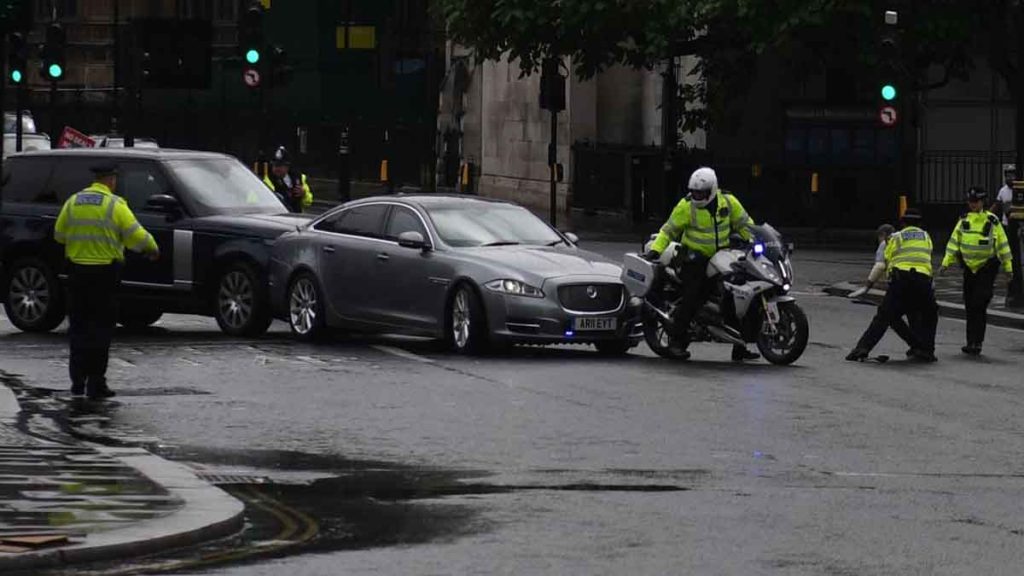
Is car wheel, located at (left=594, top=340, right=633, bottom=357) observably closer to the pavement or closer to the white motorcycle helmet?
the white motorcycle helmet

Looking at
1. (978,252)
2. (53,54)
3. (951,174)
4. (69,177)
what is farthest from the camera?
(951,174)

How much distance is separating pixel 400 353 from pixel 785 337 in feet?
10.9

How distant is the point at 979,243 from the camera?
79.3 feet

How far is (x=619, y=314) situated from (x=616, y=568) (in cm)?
1139

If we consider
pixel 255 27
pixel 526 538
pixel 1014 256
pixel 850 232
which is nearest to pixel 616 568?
pixel 526 538

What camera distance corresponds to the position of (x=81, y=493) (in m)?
11.9

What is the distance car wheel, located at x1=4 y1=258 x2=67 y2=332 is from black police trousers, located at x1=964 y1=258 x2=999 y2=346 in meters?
8.74

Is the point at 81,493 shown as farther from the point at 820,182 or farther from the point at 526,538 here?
the point at 820,182

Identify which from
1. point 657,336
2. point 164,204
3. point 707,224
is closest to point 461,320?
point 657,336

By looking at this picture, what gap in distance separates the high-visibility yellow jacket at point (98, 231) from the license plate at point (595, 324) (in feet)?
15.2

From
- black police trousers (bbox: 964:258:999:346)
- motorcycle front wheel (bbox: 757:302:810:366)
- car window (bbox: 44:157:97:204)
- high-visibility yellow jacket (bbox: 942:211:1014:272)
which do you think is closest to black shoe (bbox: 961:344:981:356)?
black police trousers (bbox: 964:258:999:346)

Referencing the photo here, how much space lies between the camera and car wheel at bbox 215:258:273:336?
76.7 feet

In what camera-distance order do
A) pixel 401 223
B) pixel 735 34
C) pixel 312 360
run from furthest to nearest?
pixel 735 34
pixel 401 223
pixel 312 360

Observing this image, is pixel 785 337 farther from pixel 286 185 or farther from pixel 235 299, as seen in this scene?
pixel 286 185
